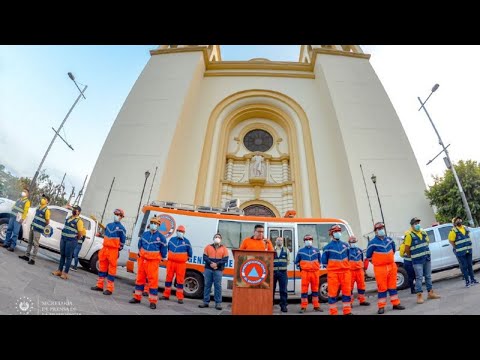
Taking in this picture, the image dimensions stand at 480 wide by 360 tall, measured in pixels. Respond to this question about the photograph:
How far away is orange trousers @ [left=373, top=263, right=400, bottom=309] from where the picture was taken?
15.7ft

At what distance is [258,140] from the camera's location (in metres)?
20.4

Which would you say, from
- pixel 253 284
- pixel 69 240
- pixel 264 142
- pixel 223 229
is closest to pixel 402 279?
pixel 253 284

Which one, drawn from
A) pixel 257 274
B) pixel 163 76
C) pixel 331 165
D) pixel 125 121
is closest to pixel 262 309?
pixel 257 274

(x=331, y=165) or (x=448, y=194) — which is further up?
(x=331, y=165)

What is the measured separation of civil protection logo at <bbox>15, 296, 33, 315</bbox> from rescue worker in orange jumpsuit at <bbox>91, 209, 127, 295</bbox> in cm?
162

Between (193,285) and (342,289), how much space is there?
3.85 meters

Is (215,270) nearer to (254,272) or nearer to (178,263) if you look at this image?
(178,263)

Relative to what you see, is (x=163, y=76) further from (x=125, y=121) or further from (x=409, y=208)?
(x=409, y=208)

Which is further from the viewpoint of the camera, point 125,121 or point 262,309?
point 125,121


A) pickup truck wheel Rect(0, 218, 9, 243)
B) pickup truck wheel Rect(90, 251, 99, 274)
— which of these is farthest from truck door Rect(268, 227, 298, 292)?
pickup truck wheel Rect(0, 218, 9, 243)

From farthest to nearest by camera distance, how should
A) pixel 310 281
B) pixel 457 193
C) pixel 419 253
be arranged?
pixel 457 193, pixel 310 281, pixel 419 253

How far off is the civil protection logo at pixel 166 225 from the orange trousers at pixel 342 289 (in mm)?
4285
